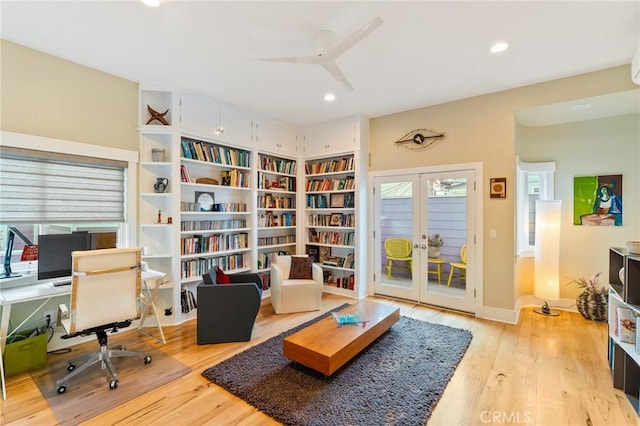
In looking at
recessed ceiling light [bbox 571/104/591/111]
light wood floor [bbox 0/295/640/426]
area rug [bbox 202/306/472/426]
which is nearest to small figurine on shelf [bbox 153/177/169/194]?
light wood floor [bbox 0/295/640/426]

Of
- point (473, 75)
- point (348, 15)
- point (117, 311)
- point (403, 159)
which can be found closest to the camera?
point (348, 15)

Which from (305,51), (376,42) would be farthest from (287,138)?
(376,42)

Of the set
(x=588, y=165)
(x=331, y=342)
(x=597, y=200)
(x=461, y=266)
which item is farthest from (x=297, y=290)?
(x=588, y=165)

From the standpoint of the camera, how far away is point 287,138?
510 centimetres

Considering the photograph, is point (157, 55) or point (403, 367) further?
point (157, 55)

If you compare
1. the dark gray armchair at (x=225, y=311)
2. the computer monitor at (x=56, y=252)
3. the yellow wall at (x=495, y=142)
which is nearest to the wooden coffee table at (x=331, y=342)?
the dark gray armchair at (x=225, y=311)

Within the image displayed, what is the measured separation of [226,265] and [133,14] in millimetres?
3116

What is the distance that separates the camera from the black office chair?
7.47 ft

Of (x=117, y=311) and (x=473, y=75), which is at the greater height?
(x=473, y=75)

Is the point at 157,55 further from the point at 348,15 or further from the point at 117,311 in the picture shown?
the point at 117,311

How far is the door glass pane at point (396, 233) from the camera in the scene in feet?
14.9

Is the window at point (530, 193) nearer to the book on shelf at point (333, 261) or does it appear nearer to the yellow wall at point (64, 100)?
the book on shelf at point (333, 261)

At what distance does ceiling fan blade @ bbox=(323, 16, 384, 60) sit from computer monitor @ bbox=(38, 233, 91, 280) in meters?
2.97

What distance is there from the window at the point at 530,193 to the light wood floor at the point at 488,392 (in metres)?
1.43
